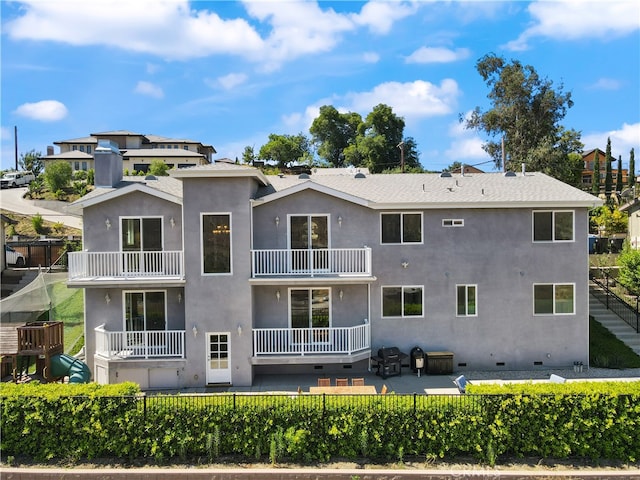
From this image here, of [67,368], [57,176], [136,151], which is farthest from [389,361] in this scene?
[136,151]

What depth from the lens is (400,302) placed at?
59.2ft

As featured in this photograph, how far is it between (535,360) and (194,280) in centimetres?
1225

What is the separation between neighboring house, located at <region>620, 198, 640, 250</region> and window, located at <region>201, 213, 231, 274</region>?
2891cm

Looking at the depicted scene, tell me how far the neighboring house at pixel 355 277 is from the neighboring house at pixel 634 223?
63.2 feet

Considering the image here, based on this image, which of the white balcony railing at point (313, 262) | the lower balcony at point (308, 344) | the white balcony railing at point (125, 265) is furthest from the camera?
the white balcony railing at point (313, 262)

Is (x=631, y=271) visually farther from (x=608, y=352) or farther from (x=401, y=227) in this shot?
(x=401, y=227)

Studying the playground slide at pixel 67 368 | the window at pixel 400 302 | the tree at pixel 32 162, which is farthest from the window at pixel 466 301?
the tree at pixel 32 162

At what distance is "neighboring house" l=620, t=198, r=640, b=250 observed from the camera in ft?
111

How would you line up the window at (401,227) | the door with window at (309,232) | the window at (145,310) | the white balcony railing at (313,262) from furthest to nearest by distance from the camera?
the window at (401,227) < the door with window at (309,232) < the window at (145,310) < the white balcony railing at (313,262)

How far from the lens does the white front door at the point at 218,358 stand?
647 inches

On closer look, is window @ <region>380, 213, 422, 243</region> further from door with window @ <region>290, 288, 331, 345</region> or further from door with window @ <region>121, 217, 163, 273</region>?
door with window @ <region>121, 217, 163, 273</region>

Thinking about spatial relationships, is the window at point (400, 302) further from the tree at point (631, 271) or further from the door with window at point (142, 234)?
the tree at point (631, 271)

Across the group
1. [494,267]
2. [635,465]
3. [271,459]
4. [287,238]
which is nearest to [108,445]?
[271,459]

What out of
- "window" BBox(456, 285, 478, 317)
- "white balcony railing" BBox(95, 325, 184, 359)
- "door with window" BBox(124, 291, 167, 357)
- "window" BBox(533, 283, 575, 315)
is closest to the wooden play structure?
"white balcony railing" BBox(95, 325, 184, 359)
